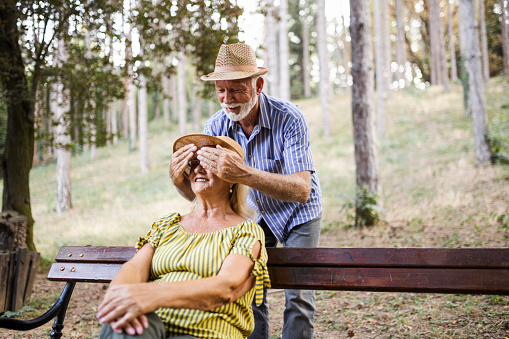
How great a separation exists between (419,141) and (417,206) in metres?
7.78

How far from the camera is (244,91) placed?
116 inches

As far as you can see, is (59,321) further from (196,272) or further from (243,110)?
(243,110)

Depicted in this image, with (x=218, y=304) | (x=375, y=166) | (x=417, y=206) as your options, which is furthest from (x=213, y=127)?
(x=417, y=206)

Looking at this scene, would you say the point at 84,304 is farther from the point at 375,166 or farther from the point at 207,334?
the point at 375,166

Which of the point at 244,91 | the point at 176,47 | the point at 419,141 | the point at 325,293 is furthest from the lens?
the point at 419,141

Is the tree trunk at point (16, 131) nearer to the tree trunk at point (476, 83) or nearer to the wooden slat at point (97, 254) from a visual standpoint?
the wooden slat at point (97, 254)

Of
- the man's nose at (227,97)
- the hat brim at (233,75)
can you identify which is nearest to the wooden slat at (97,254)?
the man's nose at (227,97)

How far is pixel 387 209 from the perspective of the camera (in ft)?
33.8

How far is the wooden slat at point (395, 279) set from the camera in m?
2.45

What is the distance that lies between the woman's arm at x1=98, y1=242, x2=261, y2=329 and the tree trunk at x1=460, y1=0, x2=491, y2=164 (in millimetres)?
11239

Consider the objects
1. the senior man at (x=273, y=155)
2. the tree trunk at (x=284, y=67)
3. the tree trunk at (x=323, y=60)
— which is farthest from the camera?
the tree trunk at (x=323, y=60)

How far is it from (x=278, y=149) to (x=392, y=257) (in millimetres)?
1048

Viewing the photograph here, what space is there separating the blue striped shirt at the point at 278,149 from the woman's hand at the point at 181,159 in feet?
2.16

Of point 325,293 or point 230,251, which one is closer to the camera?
point 230,251
